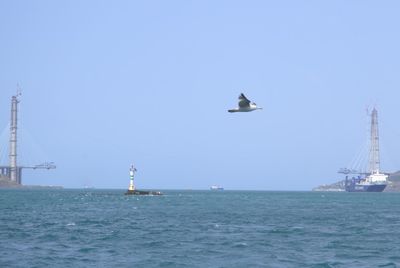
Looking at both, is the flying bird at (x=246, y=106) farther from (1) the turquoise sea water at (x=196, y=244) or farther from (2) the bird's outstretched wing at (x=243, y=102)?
(1) the turquoise sea water at (x=196, y=244)

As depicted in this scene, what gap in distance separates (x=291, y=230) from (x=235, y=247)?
14.7 metres

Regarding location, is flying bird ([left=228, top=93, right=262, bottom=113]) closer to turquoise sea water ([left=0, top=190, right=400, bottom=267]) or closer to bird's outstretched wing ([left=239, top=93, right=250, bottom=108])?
bird's outstretched wing ([left=239, top=93, right=250, bottom=108])

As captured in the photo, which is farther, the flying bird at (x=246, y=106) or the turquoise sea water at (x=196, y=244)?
the turquoise sea water at (x=196, y=244)

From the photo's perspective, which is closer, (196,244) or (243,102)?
→ (243,102)

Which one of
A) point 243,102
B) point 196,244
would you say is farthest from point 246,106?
point 196,244

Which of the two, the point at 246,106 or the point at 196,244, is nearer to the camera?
the point at 246,106

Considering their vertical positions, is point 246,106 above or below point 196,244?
above

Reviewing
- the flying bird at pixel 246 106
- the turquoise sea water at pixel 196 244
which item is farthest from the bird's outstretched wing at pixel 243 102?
the turquoise sea water at pixel 196 244

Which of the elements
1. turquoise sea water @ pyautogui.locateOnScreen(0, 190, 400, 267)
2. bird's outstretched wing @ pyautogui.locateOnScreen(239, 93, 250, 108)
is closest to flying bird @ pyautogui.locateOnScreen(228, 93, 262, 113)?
bird's outstretched wing @ pyautogui.locateOnScreen(239, 93, 250, 108)

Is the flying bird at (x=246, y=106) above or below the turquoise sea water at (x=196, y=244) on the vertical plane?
above

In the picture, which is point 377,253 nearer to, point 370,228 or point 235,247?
point 235,247

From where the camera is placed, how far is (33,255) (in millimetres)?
42438

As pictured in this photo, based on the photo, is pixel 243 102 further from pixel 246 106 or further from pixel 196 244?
pixel 196 244

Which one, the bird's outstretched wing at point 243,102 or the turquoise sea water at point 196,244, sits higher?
the bird's outstretched wing at point 243,102
